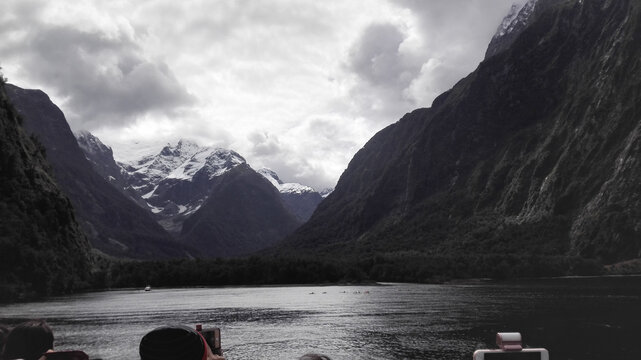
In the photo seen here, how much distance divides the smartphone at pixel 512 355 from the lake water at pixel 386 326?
48.0m

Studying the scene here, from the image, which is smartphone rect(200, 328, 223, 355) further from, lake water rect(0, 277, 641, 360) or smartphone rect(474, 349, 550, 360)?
lake water rect(0, 277, 641, 360)

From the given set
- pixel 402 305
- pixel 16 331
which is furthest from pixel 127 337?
pixel 16 331

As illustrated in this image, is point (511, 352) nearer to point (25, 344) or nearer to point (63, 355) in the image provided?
point (63, 355)

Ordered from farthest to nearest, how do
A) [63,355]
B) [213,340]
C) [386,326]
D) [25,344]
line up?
1. [386,326]
2. [213,340]
3. [25,344]
4. [63,355]

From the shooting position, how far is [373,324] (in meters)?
120

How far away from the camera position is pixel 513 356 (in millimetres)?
12430

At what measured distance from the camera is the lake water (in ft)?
273

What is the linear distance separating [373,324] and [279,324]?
19.5 metres

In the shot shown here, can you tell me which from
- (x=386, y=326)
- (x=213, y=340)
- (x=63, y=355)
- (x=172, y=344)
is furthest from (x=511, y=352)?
(x=386, y=326)

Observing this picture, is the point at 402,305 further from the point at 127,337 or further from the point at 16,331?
the point at 16,331

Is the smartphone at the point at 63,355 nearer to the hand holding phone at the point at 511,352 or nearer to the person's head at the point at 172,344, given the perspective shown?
the person's head at the point at 172,344

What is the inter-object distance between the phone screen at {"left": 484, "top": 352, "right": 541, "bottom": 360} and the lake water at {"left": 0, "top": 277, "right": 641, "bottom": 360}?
1890 inches

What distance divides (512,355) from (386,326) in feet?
349

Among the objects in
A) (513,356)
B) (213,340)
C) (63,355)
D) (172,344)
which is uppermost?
(172,344)
